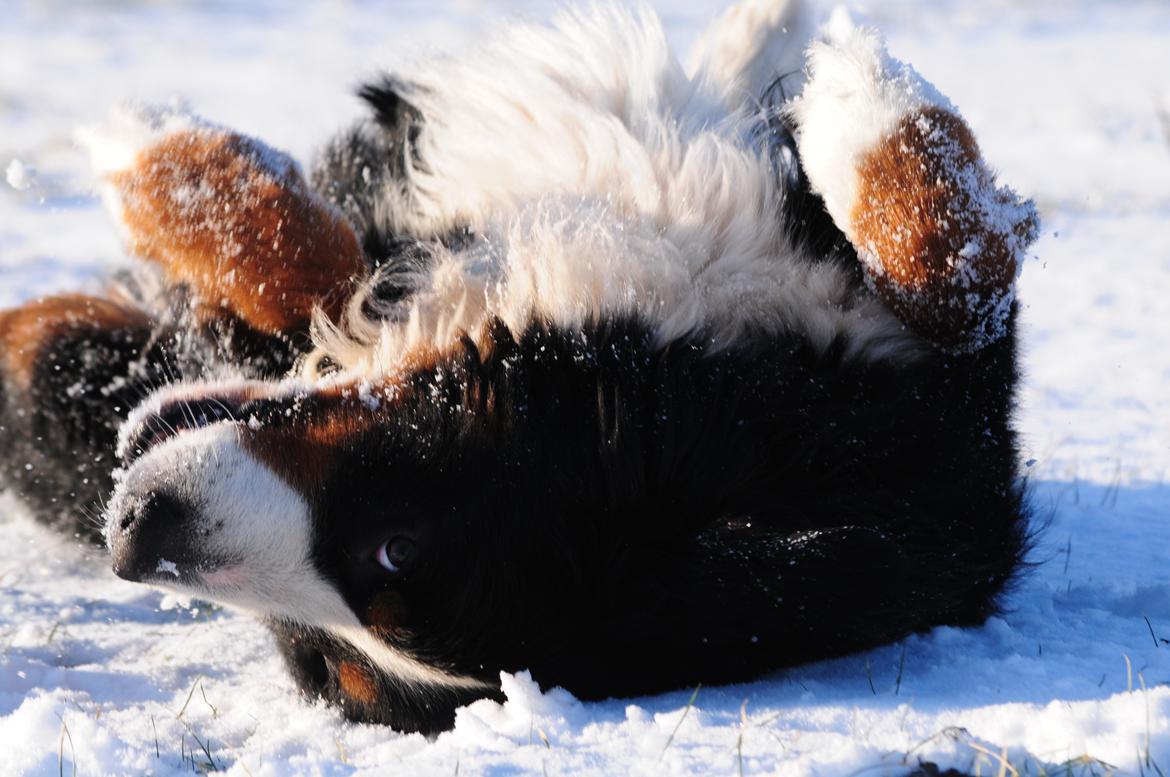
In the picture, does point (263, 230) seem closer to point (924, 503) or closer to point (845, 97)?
point (845, 97)

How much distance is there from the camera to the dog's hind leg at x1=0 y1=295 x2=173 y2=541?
11.8ft

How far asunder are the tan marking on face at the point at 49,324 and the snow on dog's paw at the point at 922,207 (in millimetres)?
2007

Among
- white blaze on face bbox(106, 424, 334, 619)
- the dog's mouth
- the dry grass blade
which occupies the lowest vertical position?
the dry grass blade

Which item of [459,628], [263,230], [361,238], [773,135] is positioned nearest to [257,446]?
[459,628]

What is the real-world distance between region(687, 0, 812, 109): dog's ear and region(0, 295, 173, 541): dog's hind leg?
5.59ft

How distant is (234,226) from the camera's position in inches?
120

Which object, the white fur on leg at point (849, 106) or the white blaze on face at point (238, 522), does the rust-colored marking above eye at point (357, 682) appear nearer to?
the white blaze on face at point (238, 522)

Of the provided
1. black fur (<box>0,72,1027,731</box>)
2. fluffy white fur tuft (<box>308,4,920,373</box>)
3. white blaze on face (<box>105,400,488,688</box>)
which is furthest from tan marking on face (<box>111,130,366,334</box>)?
white blaze on face (<box>105,400,488,688</box>)

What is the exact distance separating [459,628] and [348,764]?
12.4 inches

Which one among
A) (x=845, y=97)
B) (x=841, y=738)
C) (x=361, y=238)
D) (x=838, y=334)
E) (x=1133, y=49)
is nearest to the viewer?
(x=841, y=738)

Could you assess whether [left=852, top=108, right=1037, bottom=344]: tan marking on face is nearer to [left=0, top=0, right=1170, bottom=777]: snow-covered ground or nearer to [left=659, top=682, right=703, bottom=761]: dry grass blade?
[left=0, top=0, right=1170, bottom=777]: snow-covered ground

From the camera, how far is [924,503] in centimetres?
250

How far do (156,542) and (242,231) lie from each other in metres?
1.00

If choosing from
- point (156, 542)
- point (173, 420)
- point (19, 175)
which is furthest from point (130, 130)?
point (156, 542)
